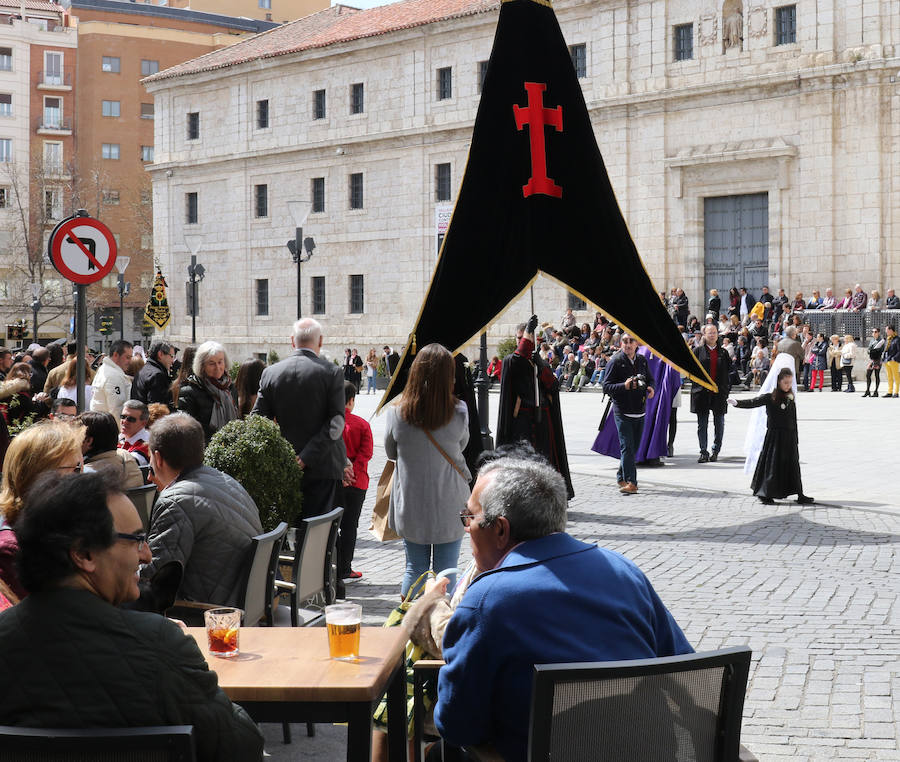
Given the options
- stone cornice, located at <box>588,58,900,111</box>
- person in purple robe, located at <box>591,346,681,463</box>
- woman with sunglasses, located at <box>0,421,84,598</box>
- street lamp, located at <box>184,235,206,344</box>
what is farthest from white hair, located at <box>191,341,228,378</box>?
stone cornice, located at <box>588,58,900,111</box>

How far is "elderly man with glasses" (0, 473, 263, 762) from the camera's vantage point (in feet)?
8.10

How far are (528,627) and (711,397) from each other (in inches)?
519

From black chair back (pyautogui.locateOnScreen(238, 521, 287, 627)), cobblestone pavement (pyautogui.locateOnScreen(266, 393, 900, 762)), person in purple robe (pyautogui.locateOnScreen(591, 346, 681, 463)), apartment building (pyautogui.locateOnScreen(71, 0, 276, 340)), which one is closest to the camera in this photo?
black chair back (pyautogui.locateOnScreen(238, 521, 287, 627))

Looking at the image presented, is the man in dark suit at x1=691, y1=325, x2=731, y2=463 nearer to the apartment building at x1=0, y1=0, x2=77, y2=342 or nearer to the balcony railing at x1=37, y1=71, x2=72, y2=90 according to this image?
the apartment building at x1=0, y1=0, x2=77, y2=342

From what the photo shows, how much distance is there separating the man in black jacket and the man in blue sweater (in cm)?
756

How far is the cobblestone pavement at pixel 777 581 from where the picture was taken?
4.89 metres

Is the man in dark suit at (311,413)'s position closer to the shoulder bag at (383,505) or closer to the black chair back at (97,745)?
the shoulder bag at (383,505)

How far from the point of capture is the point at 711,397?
615 inches

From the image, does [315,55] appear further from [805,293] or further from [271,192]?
[805,293]

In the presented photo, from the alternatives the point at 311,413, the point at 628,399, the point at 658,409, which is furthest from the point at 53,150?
the point at 311,413

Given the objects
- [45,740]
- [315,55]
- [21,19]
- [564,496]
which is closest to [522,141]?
[564,496]

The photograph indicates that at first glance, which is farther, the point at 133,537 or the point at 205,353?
the point at 205,353

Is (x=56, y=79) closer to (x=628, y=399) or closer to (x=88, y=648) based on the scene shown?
(x=628, y=399)

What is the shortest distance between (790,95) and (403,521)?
3254cm
